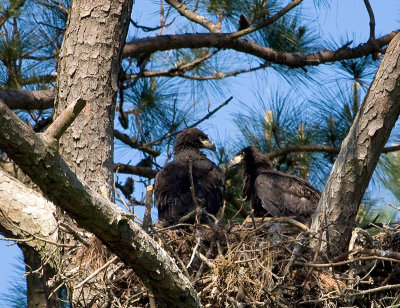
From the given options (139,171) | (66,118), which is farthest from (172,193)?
(66,118)

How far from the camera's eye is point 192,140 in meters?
7.66

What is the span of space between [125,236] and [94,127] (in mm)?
1582

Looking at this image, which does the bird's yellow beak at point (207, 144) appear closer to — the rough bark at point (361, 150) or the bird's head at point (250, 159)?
the bird's head at point (250, 159)

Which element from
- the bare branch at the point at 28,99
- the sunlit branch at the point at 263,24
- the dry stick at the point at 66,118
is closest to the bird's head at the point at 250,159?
the sunlit branch at the point at 263,24

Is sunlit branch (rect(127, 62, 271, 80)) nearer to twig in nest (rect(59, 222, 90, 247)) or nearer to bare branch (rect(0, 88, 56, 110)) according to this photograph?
bare branch (rect(0, 88, 56, 110))

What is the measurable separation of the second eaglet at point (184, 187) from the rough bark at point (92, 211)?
221 cm

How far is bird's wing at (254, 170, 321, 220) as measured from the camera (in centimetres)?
713

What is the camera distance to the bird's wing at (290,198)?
713cm

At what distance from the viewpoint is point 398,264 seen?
5.35m

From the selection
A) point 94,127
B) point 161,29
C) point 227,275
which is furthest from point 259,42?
point 227,275

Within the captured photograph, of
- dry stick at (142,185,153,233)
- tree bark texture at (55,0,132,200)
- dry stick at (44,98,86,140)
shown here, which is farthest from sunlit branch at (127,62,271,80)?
dry stick at (44,98,86,140)

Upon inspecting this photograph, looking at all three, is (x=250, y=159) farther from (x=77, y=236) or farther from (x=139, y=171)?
(x=77, y=236)

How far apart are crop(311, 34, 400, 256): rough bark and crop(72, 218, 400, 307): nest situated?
0.21m

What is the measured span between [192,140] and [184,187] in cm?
103
